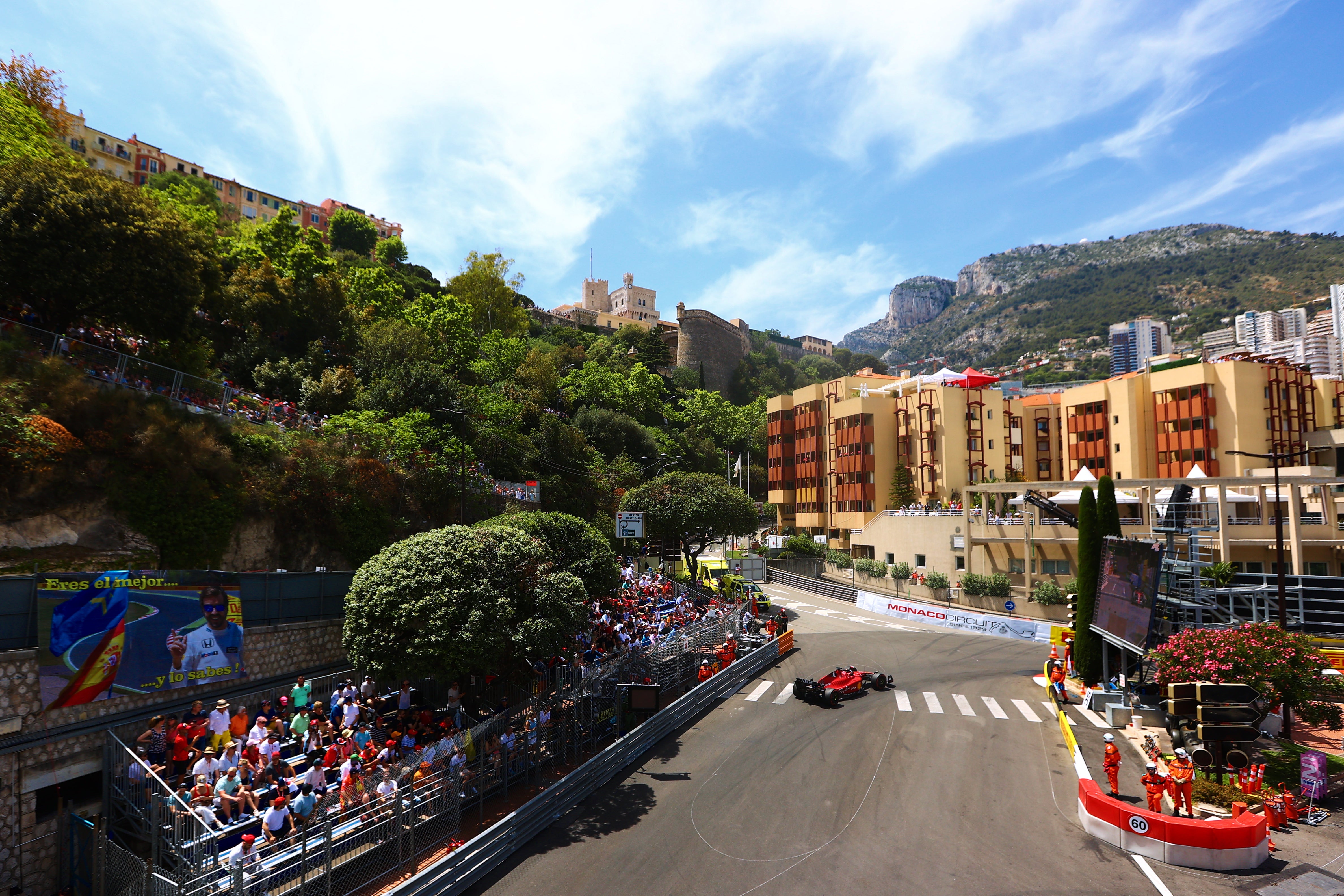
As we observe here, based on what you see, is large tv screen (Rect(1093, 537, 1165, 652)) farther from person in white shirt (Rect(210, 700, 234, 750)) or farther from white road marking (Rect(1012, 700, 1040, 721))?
person in white shirt (Rect(210, 700, 234, 750))

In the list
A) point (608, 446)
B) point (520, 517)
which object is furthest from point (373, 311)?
point (520, 517)

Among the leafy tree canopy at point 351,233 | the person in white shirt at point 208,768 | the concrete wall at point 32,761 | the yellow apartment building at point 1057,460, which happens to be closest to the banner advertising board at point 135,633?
the concrete wall at point 32,761

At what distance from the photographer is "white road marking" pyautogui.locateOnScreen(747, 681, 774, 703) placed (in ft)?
82.7

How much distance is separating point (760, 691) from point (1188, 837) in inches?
569

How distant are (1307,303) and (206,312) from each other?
21912 centimetres

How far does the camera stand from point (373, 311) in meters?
50.8

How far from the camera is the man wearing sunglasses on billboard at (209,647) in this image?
50.6 feet

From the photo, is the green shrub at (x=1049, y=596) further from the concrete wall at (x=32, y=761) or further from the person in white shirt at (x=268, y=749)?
the concrete wall at (x=32, y=761)

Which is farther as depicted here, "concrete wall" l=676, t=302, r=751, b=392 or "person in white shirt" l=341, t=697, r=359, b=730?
"concrete wall" l=676, t=302, r=751, b=392

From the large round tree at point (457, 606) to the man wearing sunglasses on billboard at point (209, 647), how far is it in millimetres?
2545

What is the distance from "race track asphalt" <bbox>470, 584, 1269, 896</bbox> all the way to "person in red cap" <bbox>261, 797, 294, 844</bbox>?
3.56 m

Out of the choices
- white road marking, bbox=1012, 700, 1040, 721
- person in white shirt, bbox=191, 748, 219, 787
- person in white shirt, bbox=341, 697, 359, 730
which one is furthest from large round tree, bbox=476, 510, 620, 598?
white road marking, bbox=1012, 700, 1040, 721

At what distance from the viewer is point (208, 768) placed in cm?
1301

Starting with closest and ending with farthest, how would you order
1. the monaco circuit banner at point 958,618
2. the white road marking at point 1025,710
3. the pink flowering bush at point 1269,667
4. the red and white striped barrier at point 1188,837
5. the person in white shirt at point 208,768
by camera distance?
1. the person in white shirt at point 208,768
2. the red and white striped barrier at point 1188,837
3. the pink flowering bush at point 1269,667
4. the white road marking at point 1025,710
5. the monaco circuit banner at point 958,618
